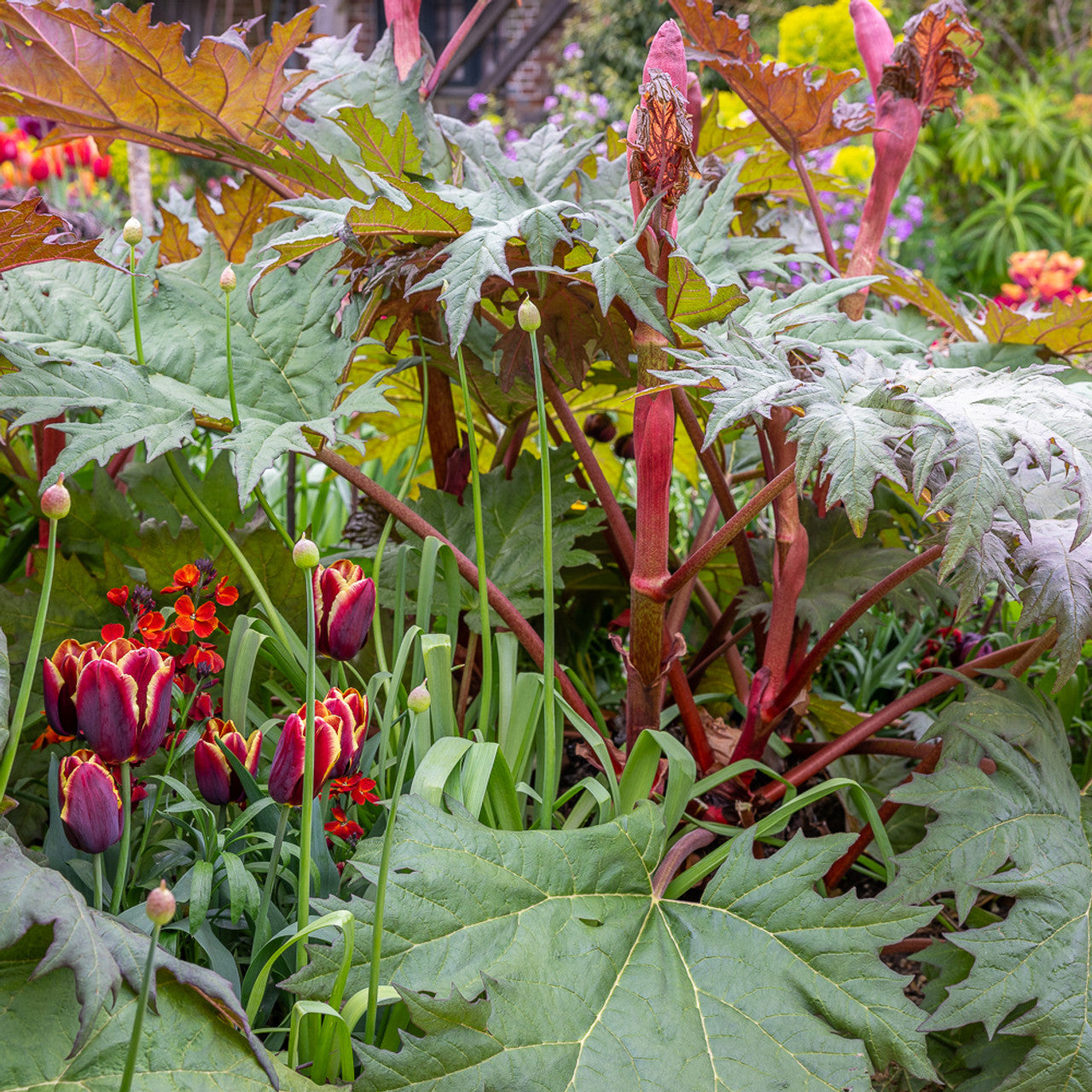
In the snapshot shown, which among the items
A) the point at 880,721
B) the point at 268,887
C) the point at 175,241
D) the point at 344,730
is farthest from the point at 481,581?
the point at 175,241

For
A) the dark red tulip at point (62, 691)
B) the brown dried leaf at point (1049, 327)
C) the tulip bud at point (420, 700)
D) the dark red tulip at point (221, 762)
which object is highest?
Answer: the brown dried leaf at point (1049, 327)

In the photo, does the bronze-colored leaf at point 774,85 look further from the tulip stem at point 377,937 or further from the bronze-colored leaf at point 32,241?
the tulip stem at point 377,937

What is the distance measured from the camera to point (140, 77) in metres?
1.08

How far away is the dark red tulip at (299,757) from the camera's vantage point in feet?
2.28

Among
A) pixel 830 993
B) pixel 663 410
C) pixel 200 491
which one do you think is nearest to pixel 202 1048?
pixel 830 993

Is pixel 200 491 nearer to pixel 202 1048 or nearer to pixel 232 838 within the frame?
pixel 232 838

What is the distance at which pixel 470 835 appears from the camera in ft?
2.57

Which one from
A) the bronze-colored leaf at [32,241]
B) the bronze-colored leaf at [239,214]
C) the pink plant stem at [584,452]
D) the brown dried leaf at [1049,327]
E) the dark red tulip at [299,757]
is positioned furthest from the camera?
the bronze-colored leaf at [239,214]

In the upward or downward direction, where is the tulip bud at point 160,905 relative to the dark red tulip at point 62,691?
upward

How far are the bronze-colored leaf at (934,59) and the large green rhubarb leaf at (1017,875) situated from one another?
26.4 inches

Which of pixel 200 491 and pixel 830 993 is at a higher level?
pixel 200 491

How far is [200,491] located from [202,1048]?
76cm

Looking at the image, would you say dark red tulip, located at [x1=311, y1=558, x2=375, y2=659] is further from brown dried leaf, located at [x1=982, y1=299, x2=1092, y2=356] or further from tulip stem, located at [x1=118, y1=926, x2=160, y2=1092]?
brown dried leaf, located at [x1=982, y1=299, x2=1092, y2=356]

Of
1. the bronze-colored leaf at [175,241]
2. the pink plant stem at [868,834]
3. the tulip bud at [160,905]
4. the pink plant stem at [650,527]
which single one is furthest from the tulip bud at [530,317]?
the bronze-colored leaf at [175,241]
